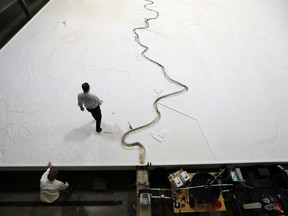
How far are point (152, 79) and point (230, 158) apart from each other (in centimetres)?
163

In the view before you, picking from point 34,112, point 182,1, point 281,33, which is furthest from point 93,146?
point 182,1

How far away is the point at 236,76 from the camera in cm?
319

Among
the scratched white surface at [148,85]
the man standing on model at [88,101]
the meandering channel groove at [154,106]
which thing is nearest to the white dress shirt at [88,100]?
the man standing on model at [88,101]

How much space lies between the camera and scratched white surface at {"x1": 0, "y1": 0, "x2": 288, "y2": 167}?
2.31 metres

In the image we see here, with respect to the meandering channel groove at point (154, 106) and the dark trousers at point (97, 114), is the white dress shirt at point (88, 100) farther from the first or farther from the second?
Result: the meandering channel groove at point (154, 106)

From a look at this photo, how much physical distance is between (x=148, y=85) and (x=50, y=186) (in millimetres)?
1884

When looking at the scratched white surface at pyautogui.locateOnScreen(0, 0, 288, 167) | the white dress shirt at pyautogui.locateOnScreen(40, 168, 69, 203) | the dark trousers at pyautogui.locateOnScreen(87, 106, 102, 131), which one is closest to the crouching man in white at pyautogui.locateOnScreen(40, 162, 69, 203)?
the white dress shirt at pyautogui.locateOnScreen(40, 168, 69, 203)

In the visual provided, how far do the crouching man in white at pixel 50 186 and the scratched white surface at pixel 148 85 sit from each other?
296mm

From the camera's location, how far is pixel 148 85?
3041 mm

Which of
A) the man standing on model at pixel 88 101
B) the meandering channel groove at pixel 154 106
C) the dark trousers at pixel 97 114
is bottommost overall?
the meandering channel groove at pixel 154 106

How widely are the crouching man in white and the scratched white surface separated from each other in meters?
0.30

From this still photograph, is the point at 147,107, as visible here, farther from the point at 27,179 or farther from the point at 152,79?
the point at 27,179

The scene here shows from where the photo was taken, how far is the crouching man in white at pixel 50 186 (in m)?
1.89

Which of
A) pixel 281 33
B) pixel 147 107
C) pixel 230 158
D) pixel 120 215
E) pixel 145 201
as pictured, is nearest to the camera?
pixel 145 201
